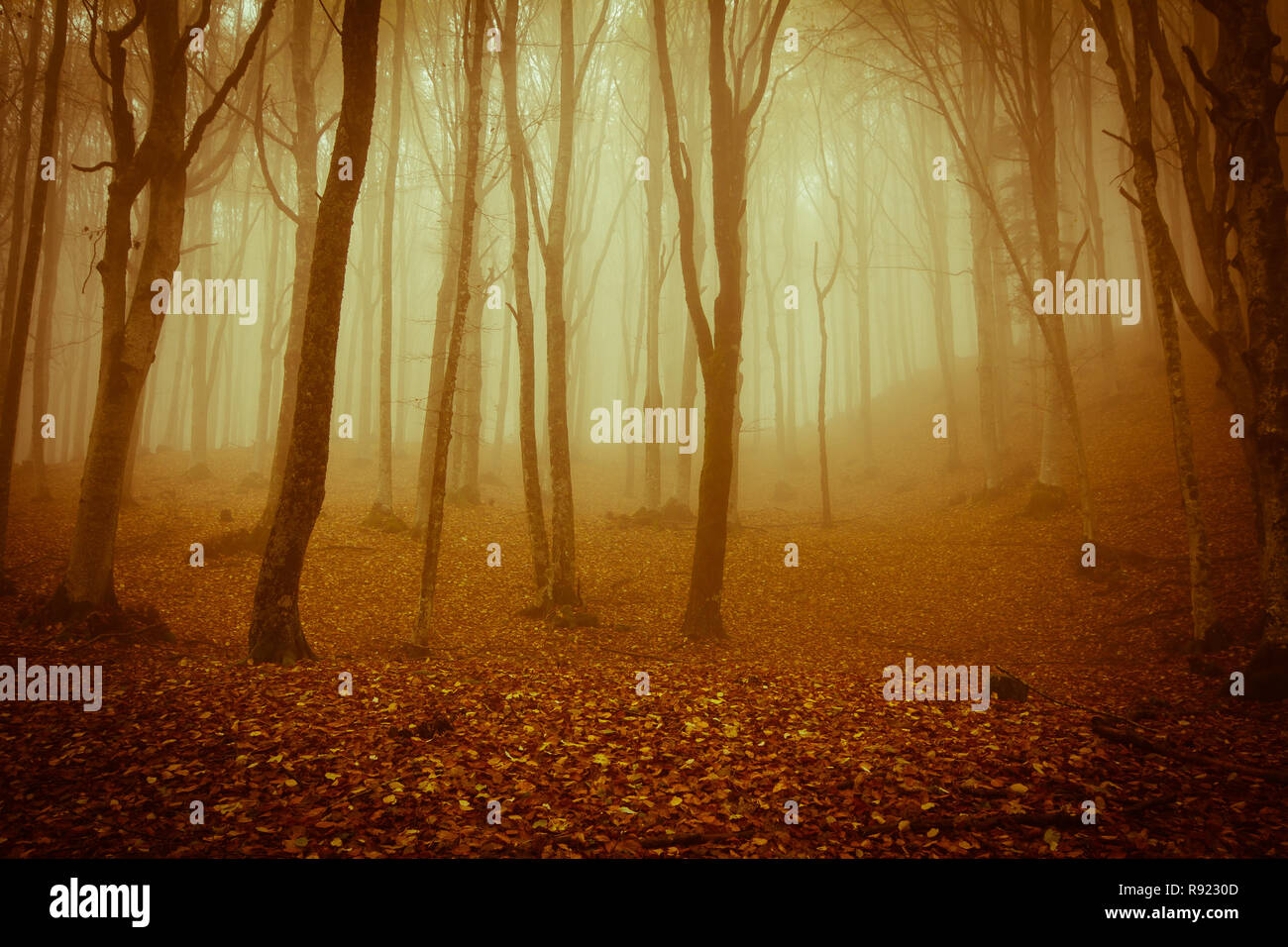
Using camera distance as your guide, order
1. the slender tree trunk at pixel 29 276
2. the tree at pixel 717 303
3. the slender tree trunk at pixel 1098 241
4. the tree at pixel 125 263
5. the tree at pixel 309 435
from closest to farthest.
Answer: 1. the tree at pixel 309 435
2. the tree at pixel 125 263
3. the slender tree trunk at pixel 29 276
4. the tree at pixel 717 303
5. the slender tree trunk at pixel 1098 241

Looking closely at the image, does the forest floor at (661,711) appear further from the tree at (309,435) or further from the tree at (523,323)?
the tree at (523,323)

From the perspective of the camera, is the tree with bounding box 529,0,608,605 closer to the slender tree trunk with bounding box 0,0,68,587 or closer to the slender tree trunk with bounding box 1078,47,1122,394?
the slender tree trunk with bounding box 0,0,68,587

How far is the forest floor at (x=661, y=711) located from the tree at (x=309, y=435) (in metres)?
0.55

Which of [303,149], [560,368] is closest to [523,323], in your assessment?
[560,368]

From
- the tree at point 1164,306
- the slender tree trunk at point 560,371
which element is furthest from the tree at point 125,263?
the tree at point 1164,306

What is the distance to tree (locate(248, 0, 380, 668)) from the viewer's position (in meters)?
6.79

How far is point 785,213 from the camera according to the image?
30188 mm

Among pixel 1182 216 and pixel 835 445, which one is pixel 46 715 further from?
pixel 1182 216

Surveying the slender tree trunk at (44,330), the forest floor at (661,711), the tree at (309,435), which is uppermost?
Result: the slender tree trunk at (44,330)

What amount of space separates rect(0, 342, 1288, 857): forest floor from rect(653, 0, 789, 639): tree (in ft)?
3.75

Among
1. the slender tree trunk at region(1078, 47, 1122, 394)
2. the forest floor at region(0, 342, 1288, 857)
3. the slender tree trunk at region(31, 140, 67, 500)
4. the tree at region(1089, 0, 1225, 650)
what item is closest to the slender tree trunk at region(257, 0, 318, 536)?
the forest floor at region(0, 342, 1288, 857)

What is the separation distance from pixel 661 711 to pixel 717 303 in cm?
615

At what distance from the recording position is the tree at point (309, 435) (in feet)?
22.3
